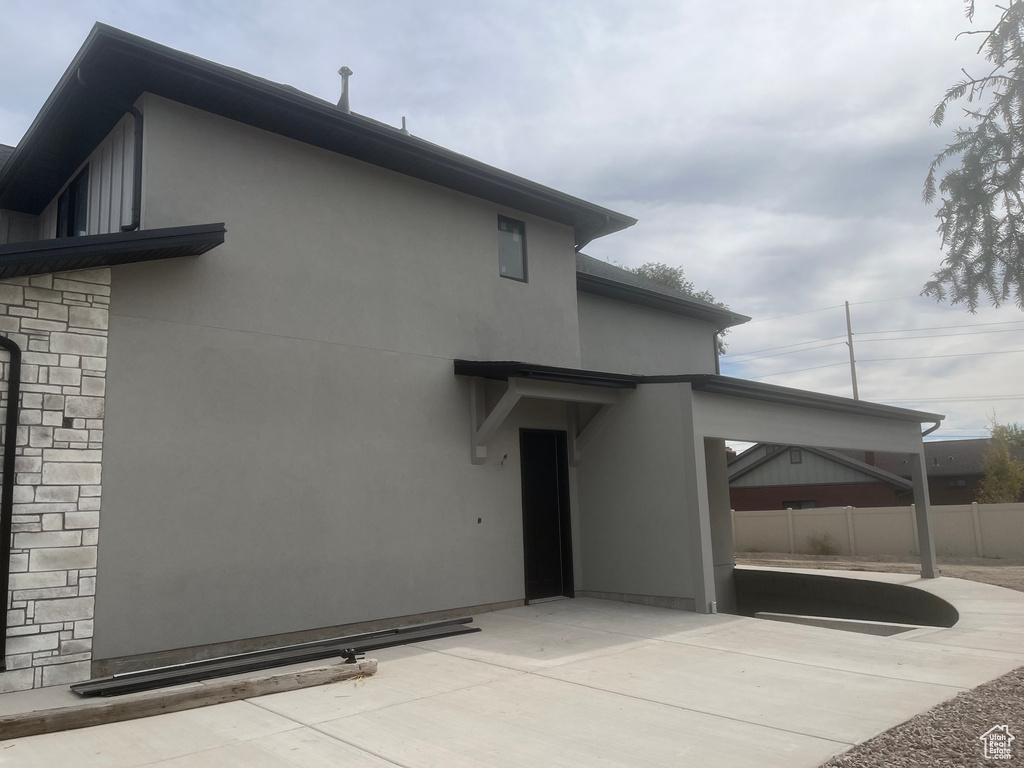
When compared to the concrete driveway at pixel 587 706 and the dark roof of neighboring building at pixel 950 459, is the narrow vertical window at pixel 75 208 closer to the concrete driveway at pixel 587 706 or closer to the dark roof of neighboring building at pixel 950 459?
the concrete driveway at pixel 587 706

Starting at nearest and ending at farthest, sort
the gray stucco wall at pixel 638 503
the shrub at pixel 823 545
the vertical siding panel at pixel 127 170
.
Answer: the vertical siding panel at pixel 127 170 < the gray stucco wall at pixel 638 503 < the shrub at pixel 823 545

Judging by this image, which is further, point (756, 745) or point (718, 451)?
point (718, 451)

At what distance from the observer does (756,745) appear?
459cm

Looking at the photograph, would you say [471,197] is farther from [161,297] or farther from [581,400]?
[161,297]

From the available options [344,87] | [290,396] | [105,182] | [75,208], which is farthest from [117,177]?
[344,87]

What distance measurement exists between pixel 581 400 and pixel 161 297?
554cm

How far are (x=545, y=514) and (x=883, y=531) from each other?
14392 millimetres

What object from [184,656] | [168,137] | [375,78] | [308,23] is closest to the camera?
[184,656]

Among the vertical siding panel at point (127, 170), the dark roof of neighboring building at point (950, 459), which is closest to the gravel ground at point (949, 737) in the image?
the vertical siding panel at point (127, 170)

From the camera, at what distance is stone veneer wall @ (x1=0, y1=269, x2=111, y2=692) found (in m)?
6.14

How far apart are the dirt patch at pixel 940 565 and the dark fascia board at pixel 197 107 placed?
1065 centimetres

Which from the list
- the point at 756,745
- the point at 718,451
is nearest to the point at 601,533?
the point at 718,451

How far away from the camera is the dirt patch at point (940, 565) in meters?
14.3

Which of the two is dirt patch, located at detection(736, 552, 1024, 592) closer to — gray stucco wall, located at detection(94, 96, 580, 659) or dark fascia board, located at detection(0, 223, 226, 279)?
gray stucco wall, located at detection(94, 96, 580, 659)
